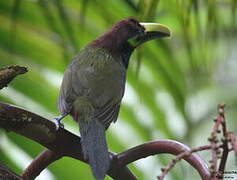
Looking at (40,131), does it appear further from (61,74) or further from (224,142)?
(61,74)

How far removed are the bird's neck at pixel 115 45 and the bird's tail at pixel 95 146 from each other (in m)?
0.73

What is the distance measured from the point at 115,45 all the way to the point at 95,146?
1.14 m

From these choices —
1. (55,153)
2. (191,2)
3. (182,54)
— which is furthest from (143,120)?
(182,54)

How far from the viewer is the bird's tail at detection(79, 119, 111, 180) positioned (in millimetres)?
1673

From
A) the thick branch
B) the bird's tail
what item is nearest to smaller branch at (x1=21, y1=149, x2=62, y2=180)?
the thick branch

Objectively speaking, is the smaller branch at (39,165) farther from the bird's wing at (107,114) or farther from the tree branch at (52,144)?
the bird's wing at (107,114)

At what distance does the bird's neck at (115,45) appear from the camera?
305 centimetres

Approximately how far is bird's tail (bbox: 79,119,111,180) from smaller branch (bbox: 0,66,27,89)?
1.17 feet

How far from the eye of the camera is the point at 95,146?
2.03 meters

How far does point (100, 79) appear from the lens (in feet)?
8.73

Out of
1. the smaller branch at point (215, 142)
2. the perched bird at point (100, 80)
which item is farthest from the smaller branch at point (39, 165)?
the smaller branch at point (215, 142)

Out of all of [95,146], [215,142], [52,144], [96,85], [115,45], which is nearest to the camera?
[215,142]

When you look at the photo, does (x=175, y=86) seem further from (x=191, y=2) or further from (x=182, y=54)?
(x=182, y=54)

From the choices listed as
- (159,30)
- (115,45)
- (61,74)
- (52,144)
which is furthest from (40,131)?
(115,45)
